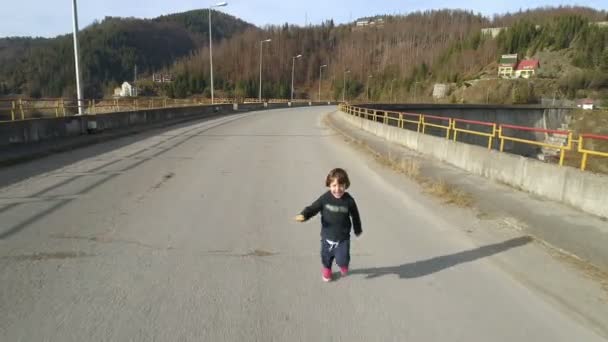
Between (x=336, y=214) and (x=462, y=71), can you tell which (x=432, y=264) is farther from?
(x=462, y=71)

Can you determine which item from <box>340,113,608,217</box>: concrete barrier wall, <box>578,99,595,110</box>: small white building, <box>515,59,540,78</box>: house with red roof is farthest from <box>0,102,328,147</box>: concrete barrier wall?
<box>515,59,540,78</box>: house with red roof

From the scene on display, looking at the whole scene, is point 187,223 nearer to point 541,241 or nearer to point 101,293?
point 101,293

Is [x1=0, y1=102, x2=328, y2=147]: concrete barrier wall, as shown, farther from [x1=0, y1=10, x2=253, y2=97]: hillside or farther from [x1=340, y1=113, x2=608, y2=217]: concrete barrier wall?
[x1=0, y1=10, x2=253, y2=97]: hillside

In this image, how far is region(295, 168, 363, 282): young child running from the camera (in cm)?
423

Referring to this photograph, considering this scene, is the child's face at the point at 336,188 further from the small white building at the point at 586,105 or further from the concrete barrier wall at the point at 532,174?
the small white building at the point at 586,105

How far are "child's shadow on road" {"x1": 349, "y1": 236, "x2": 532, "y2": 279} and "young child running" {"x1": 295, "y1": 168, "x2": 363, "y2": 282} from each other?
0.42m

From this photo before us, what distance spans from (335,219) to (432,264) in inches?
55.7

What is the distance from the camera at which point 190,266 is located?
15.0ft

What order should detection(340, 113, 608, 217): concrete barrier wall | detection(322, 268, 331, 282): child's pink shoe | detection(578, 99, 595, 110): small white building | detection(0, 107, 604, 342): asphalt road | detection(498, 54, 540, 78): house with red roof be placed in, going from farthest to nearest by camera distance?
detection(498, 54, 540, 78): house with red roof → detection(578, 99, 595, 110): small white building → detection(340, 113, 608, 217): concrete barrier wall → detection(322, 268, 331, 282): child's pink shoe → detection(0, 107, 604, 342): asphalt road

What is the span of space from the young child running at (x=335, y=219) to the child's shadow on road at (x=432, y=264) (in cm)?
42

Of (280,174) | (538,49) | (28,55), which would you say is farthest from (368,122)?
(538,49)

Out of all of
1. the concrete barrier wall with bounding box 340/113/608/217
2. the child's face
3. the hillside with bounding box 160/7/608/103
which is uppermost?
the hillside with bounding box 160/7/608/103

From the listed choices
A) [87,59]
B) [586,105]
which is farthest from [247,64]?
[586,105]

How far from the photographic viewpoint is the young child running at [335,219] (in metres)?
4.23
